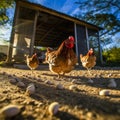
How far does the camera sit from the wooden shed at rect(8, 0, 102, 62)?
37.1 ft

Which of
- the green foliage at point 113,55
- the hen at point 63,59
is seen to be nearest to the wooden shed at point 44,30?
the green foliage at point 113,55

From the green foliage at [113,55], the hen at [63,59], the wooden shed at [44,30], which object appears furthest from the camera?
the green foliage at [113,55]

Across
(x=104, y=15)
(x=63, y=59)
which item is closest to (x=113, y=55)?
(x=104, y=15)

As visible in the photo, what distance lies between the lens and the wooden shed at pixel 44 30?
37.1 ft

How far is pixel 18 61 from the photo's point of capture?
36.8ft

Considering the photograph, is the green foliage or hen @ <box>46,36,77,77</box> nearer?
hen @ <box>46,36,77,77</box>

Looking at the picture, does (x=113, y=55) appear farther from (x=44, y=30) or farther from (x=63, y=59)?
(x=63, y=59)

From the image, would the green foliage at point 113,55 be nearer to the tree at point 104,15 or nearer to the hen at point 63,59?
the tree at point 104,15

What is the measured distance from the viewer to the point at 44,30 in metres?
16.7

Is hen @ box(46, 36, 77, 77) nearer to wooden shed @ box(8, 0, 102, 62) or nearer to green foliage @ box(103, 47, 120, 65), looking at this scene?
wooden shed @ box(8, 0, 102, 62)

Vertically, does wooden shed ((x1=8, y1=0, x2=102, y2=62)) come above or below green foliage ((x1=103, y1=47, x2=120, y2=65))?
above

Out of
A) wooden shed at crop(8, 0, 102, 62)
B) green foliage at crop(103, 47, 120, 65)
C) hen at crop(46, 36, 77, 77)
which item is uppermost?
wooden shed at crop(8, 0, 102, 62)

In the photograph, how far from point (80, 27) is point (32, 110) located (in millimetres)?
13098

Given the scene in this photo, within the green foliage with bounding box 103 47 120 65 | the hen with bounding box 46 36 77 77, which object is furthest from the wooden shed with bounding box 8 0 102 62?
the hen with bounding box 46 36 77 77
